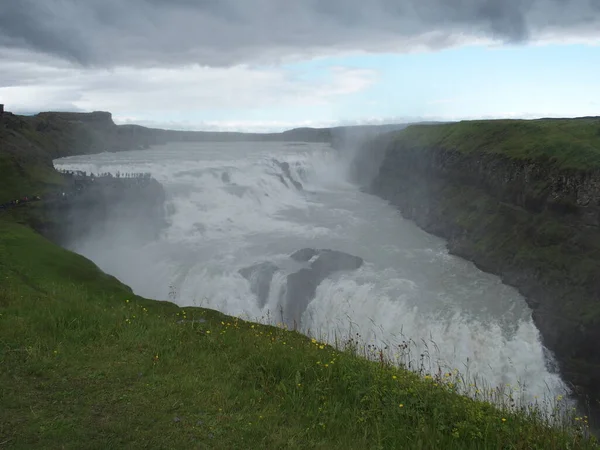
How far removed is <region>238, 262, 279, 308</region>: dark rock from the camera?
81.1 feet

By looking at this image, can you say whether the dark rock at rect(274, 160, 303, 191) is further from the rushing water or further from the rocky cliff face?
the rocky cliff face

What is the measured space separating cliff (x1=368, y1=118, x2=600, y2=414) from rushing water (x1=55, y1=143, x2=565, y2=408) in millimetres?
1055

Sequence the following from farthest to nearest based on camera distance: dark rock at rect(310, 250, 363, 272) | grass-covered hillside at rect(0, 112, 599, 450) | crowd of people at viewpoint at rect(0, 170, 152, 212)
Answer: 1. crowd of people at viewpoint at rect(0, 170, 152, 212)
2. dark rock at rect(310, 250, 363, 272)
3. grass-covered hillside at rect(0, 112, 599, 450)

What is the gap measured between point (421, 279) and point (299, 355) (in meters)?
19.4

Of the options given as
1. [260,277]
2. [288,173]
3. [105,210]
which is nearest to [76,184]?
[105,210]

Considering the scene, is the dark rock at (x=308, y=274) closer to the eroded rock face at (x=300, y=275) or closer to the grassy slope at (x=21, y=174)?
the eroded rock face at (x=300, y=275)

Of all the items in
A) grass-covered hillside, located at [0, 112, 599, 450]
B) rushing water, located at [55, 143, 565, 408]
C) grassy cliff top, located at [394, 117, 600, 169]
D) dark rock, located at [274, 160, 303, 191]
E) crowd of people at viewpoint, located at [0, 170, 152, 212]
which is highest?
grassy cliff top, located at [394, 117, 600, 169]

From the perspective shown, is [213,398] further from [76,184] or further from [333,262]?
[76,184]

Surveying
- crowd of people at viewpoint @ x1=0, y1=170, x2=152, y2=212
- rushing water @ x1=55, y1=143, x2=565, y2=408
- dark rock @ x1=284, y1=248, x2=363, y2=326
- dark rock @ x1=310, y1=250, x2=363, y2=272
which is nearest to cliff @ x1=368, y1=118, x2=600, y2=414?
rushing water @ x1=55, y1=143, x2=565, y2=408

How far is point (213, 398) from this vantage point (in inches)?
254

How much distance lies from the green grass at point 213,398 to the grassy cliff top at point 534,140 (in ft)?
79.4

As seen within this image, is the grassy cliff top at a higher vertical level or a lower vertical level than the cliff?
higher

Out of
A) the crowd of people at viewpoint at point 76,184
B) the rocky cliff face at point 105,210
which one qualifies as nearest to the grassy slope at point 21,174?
the crowd of people at viewpoint at point 76,184

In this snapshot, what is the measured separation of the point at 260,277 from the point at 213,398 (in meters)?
19.3
